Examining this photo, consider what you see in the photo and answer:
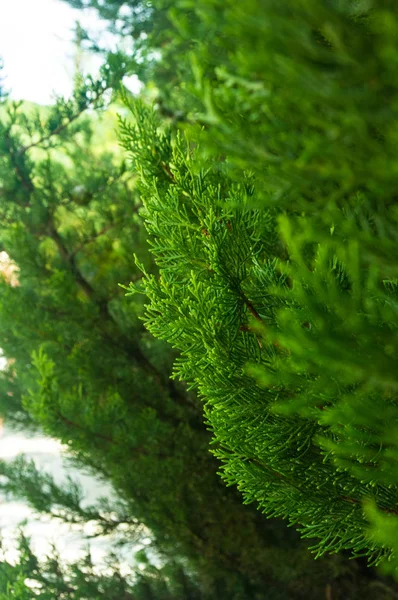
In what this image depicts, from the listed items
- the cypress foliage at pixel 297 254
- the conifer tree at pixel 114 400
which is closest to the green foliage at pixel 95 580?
the conifer tree at pixel 114 400

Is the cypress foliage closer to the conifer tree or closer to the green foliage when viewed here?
the conifer tree

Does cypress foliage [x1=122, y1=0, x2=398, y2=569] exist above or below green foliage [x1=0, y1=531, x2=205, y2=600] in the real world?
above

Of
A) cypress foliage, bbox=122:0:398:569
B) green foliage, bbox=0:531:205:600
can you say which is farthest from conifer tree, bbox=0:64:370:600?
cypress foliage, bbox=122:0:398:569

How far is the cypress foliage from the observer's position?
12.9 inches

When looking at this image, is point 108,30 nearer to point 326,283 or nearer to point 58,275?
point 58,275

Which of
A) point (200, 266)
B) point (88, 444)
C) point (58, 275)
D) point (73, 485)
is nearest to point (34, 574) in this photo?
point (73, 485)

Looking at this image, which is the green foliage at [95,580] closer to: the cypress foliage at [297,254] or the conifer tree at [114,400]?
the conifer tree at [114,400]

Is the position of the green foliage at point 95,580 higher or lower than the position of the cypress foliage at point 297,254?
lower

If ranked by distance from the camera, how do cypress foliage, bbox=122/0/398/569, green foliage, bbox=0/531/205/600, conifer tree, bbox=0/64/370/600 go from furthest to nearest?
green foliage, bbox=0/531/205/600
conifer tree, bbox=0/64/370/600
cypress foliage, bbox=122/0/398/569

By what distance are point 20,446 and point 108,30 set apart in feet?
6.75

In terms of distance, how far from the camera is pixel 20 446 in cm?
289

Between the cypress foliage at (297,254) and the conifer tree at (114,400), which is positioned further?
the conifer tree at (114,400)

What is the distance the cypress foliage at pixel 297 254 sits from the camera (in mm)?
328

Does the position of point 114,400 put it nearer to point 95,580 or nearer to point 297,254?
point 95,580
